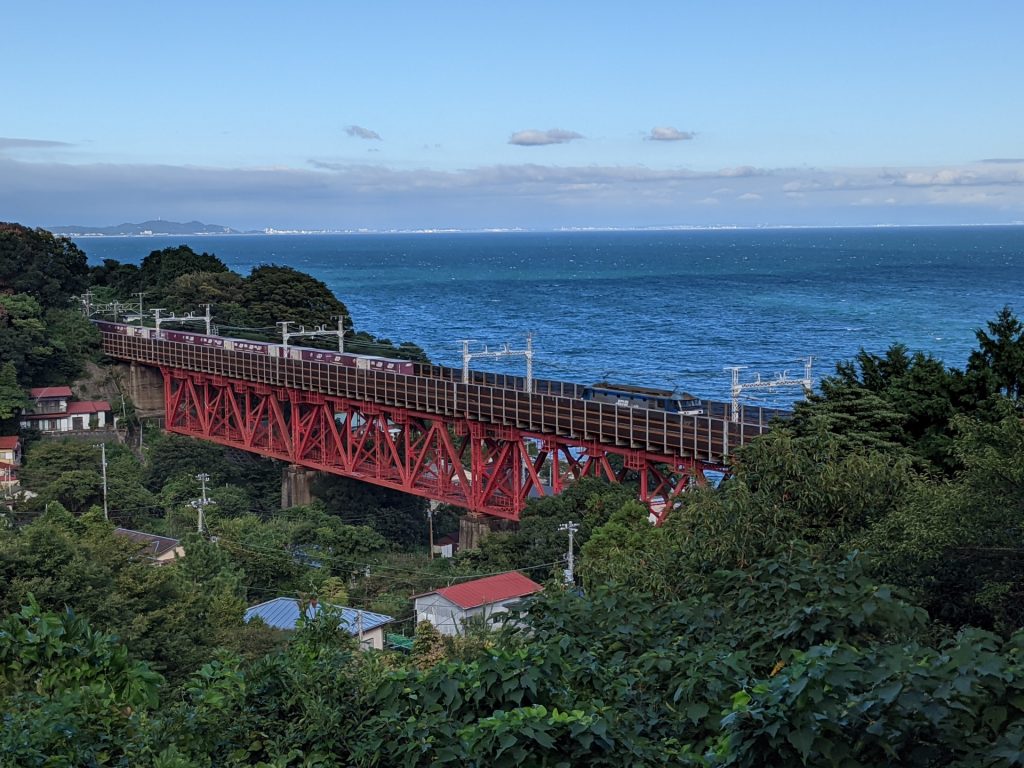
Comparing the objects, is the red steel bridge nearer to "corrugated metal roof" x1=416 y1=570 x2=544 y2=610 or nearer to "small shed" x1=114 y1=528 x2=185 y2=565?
"corrugated metal roof" x1=416 y1=570 x2=544 y2=610

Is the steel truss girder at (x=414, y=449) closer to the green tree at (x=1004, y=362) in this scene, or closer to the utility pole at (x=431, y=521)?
the utility pole at (x=431, y=521)

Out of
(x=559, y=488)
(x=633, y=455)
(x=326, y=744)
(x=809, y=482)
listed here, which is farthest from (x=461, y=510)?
(x=326, y=744)

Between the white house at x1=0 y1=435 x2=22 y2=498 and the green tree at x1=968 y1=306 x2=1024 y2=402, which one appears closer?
the green tree at x1=968 y1=306 x2=1024 y2=402

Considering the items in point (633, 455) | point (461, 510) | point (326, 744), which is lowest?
point (461, 510)

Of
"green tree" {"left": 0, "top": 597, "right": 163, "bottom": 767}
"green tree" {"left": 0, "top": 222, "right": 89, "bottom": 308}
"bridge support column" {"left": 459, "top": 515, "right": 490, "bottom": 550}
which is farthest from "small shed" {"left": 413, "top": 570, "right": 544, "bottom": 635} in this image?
"green tree" {"left": 0, "top": 222, "right": 89, "bottom": 308}

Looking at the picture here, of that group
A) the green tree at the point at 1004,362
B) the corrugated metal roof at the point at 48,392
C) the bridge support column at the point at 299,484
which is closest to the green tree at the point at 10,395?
the corrugated metal roof at the point at 48,392

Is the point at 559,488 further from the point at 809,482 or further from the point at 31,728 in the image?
the point at 31,728
